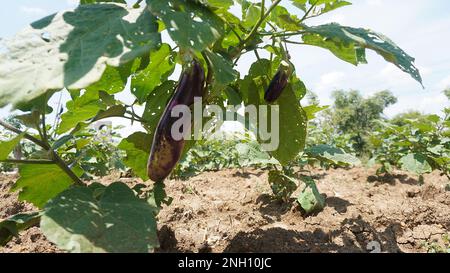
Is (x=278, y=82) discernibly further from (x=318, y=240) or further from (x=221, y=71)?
(x=318, y=240)

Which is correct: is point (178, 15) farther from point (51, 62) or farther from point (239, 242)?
point (239, 242)

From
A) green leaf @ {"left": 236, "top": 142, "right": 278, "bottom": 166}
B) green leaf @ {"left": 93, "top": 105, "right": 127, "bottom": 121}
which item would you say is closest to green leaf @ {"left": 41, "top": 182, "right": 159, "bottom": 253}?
green leaf @ {"left": 93, "top": 105, "right": 127, "bottom": 121}

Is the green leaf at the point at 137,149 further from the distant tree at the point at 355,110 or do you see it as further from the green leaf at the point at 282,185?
the distant tree at the point at 355,110

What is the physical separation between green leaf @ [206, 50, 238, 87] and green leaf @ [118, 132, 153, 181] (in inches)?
18.6

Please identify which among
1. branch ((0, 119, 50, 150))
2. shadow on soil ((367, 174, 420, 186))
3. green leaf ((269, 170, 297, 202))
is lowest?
shadow on soil ((367, 174, 420, 186))

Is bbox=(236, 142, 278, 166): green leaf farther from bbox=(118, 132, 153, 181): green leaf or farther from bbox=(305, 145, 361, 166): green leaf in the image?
bbox=(118, 132, 153, 181): green leaf

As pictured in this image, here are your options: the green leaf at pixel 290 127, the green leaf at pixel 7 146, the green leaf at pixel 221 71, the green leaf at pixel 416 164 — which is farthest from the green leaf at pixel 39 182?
the green leaf at pixel 416 164

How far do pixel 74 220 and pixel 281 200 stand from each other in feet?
5.33

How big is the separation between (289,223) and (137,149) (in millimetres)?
847

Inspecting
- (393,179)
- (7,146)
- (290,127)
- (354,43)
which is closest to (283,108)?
(290,127)

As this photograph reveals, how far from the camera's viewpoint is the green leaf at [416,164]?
9.62 ft

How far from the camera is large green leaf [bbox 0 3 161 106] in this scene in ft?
2.58

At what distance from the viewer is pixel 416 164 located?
299 cm
